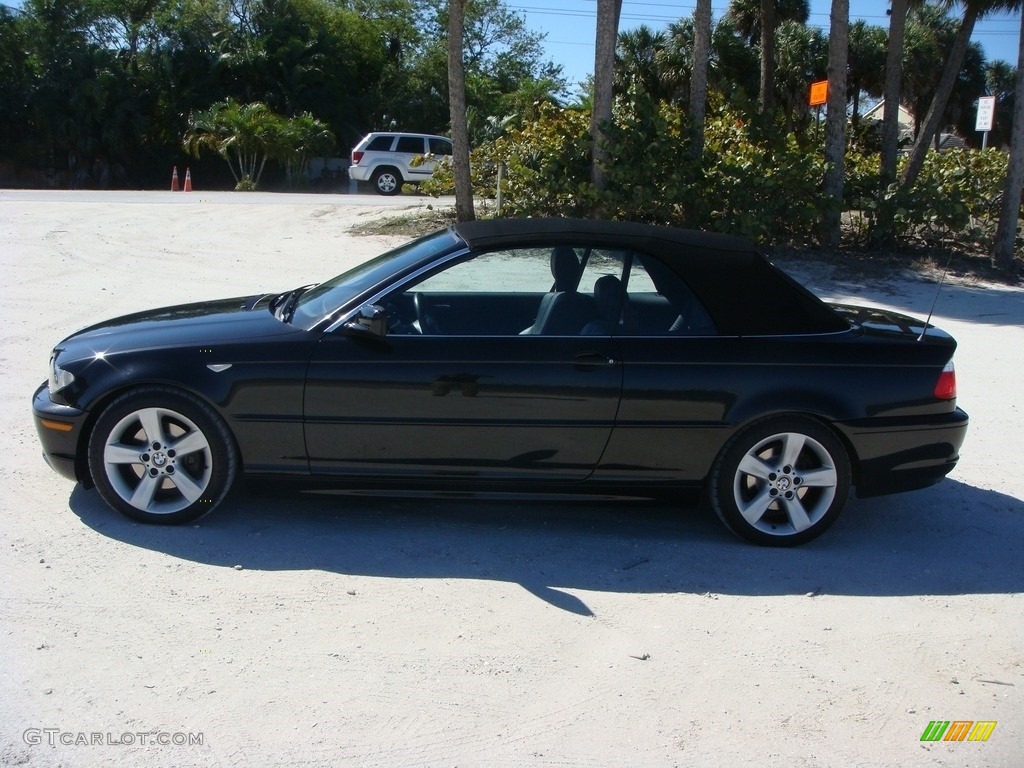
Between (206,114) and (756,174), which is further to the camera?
(206,114)

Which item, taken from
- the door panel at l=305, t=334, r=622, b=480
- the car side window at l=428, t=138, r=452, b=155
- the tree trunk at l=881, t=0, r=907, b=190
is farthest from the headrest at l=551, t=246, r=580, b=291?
the car side window at l=428, t=138, r=452, b=155

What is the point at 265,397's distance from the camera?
4.84 meters

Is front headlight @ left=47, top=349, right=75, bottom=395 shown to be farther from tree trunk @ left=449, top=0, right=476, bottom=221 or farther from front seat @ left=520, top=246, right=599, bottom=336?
tree trunk @ left=449, top=0, right=476, bottom=221

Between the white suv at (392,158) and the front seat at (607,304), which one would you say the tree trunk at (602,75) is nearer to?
the front seat at (607,304)

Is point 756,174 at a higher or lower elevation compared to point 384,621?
higher

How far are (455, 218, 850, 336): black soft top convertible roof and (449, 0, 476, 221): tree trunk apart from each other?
1078 centimetres

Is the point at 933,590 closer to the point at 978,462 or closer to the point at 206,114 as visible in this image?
the point at 978,462

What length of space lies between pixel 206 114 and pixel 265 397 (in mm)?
32989

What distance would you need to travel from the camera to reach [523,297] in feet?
17.9

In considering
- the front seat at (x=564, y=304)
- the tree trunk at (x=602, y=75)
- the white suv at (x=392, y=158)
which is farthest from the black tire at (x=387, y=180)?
the front seat at (x=564, y=304)

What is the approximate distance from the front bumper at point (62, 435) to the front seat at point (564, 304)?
220cm

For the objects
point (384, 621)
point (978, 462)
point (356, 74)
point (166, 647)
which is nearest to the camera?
point (166, 647)

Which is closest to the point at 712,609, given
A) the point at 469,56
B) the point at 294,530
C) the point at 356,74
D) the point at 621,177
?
the point at 294,530

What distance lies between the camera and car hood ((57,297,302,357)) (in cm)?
496
